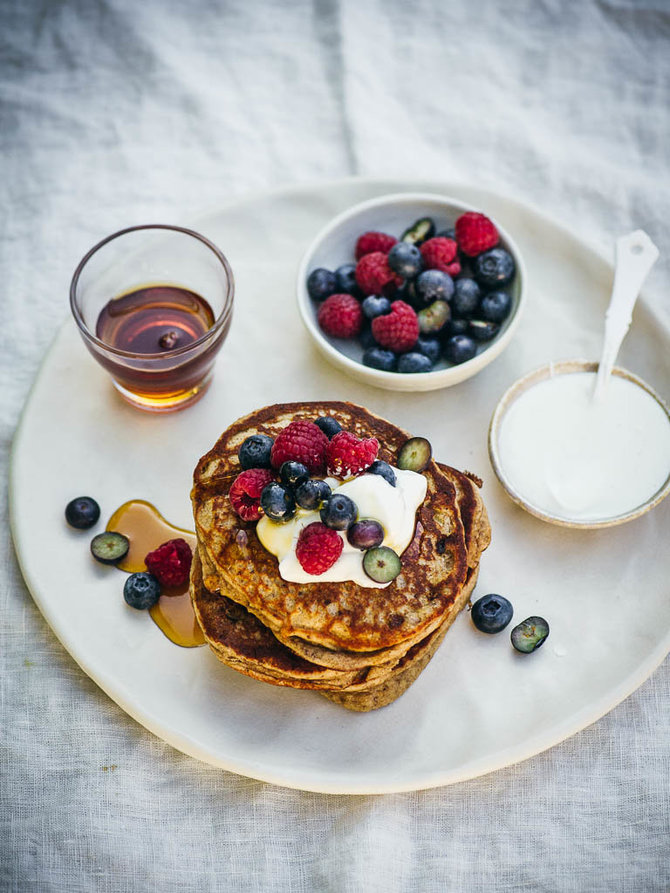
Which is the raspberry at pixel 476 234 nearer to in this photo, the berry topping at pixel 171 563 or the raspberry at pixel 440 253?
the raspberry at pixel 440 253

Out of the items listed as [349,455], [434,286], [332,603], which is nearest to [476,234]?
[434,286]

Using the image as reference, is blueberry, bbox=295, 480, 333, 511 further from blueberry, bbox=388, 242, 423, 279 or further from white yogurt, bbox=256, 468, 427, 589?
blueberry, bbox=388, 242, 423, 279

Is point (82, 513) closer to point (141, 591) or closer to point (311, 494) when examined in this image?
point (141, 591)

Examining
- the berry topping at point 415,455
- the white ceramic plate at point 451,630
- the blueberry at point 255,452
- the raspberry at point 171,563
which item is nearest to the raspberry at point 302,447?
the blueberry at point 255,452

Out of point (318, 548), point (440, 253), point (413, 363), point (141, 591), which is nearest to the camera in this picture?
point (318, 548)

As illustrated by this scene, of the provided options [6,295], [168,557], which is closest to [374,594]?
[168,557]

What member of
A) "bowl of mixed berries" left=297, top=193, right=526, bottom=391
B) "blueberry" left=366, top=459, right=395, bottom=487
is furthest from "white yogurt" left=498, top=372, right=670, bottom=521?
"blueberry" left=366, top=459, right=395, bottom=487

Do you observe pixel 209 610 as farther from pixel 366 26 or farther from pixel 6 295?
pixel 366 26
